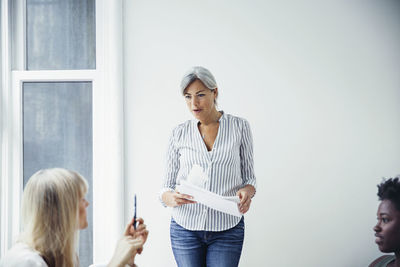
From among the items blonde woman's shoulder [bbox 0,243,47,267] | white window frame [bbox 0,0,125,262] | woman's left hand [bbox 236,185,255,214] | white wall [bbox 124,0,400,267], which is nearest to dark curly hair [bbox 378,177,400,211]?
woman's left hand [bbox 236,185,255,214]

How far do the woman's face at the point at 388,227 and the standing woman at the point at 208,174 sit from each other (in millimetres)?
576

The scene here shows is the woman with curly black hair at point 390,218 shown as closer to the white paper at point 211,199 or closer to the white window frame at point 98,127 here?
the white paper at point 211,199

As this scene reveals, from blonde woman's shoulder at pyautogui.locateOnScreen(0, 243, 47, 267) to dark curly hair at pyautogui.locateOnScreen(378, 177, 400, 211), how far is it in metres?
1.17

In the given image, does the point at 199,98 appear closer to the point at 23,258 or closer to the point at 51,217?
the point at 51,217

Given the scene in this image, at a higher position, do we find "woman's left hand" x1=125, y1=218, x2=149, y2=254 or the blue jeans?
"woman's left hand" x1=125, y1=218, x2=149, y2=254

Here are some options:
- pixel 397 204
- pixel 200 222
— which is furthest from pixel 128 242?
pixel 397 204

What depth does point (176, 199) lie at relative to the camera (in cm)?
165

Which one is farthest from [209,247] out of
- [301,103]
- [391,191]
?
[301,103]

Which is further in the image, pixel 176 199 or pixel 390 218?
pixel 176 199

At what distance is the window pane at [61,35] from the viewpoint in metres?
2.48

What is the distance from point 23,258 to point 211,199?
2.51 feet

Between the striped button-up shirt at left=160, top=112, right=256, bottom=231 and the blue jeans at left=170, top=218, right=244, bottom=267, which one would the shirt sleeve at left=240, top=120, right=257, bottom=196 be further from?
the blue jeans at left=170, top=218, right=244, bottom=267

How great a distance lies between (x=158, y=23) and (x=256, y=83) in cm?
77

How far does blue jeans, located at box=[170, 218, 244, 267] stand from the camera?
1.66m
